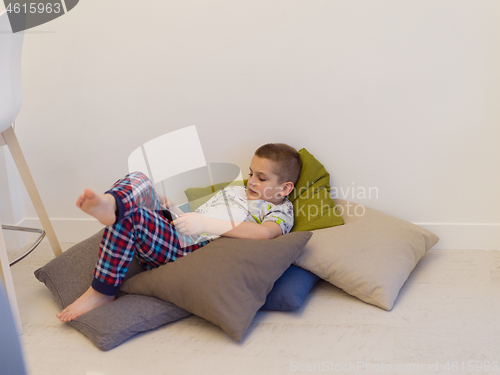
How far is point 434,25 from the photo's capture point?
5.29 feet

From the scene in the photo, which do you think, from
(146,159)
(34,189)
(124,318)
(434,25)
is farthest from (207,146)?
(434,25)

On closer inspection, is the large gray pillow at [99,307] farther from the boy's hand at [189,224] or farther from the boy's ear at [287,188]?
the boy's ear at [287,188]

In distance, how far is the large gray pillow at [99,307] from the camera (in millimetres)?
1254

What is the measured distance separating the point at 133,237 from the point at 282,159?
639 mm

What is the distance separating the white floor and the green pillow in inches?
10.1

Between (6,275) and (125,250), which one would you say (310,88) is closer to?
(125,250)

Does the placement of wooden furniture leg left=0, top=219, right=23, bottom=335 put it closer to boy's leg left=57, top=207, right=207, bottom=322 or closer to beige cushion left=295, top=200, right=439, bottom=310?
boy's leg left=57, top=207, right=207, bottom=322

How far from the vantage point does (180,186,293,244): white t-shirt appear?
5.16ft

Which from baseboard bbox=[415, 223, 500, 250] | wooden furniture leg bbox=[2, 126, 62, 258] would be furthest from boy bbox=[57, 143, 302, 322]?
baseboard bbox=[415, 223, 500, 250]

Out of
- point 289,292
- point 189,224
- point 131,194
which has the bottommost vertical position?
point 289,292

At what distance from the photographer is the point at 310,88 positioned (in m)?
1.74

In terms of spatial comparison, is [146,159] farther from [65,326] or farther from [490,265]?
[490,265]

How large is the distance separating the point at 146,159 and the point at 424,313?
4.07 ft

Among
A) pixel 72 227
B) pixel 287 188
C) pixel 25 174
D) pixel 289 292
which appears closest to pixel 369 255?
pixel 289 292
